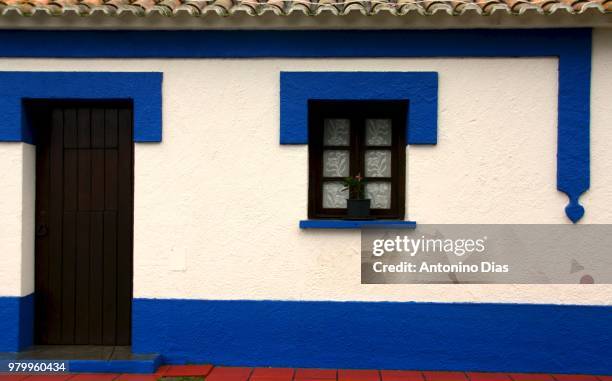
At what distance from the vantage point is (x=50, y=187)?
4.95 metres

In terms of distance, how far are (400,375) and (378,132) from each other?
221cm

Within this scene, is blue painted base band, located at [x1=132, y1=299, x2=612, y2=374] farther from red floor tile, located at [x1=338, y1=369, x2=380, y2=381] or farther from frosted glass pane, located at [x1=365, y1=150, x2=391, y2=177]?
frosted glass pane, located at [x1=365, y1=150, x2=391, y2=177]

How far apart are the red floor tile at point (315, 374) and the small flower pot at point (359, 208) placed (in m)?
1.38

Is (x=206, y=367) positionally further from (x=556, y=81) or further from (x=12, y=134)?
(x=556, y=81)

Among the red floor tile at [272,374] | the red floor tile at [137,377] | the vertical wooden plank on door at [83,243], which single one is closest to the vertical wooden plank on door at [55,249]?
the vertical wooden plank on door at [83,243]

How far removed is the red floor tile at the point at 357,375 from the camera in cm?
436

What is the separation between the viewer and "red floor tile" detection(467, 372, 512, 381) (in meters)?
Result: 4.39

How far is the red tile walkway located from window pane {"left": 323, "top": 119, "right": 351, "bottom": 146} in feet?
6.88

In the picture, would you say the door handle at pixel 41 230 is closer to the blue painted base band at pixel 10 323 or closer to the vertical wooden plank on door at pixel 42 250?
the vertical wooden plank on door at pixel 42 250

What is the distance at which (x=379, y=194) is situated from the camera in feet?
16.2

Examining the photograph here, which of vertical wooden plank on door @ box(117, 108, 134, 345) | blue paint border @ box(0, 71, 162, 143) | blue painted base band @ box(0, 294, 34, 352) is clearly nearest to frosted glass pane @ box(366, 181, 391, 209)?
blue paint border @ box(0, 71, 162, 143)

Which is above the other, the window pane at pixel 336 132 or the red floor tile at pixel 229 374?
the window pane at pixel 336 132

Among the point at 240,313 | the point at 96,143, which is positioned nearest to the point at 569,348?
the point at 240,313

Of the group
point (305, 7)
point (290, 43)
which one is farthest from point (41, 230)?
point (305, 7)
